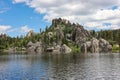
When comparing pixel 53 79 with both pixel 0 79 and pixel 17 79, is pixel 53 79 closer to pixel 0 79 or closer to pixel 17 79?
pixel 17 79

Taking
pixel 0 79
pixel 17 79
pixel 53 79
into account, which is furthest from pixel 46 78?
pixel 0 79

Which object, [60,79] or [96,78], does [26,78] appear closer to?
[60,79]

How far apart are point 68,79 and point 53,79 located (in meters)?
4.43

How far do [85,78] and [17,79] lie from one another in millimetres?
20307

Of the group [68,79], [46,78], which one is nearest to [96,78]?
[68,79]

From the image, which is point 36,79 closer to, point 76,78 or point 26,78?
point 26,78

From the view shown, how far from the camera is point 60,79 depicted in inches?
3034

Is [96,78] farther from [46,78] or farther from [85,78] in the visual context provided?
[46,78]

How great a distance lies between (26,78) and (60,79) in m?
10.5

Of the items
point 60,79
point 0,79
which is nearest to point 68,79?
point 60,79

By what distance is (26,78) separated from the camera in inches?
3118

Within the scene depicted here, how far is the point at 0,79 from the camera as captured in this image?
77.8 metres

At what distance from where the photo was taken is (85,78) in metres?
78.6

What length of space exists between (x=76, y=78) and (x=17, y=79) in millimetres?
17605
